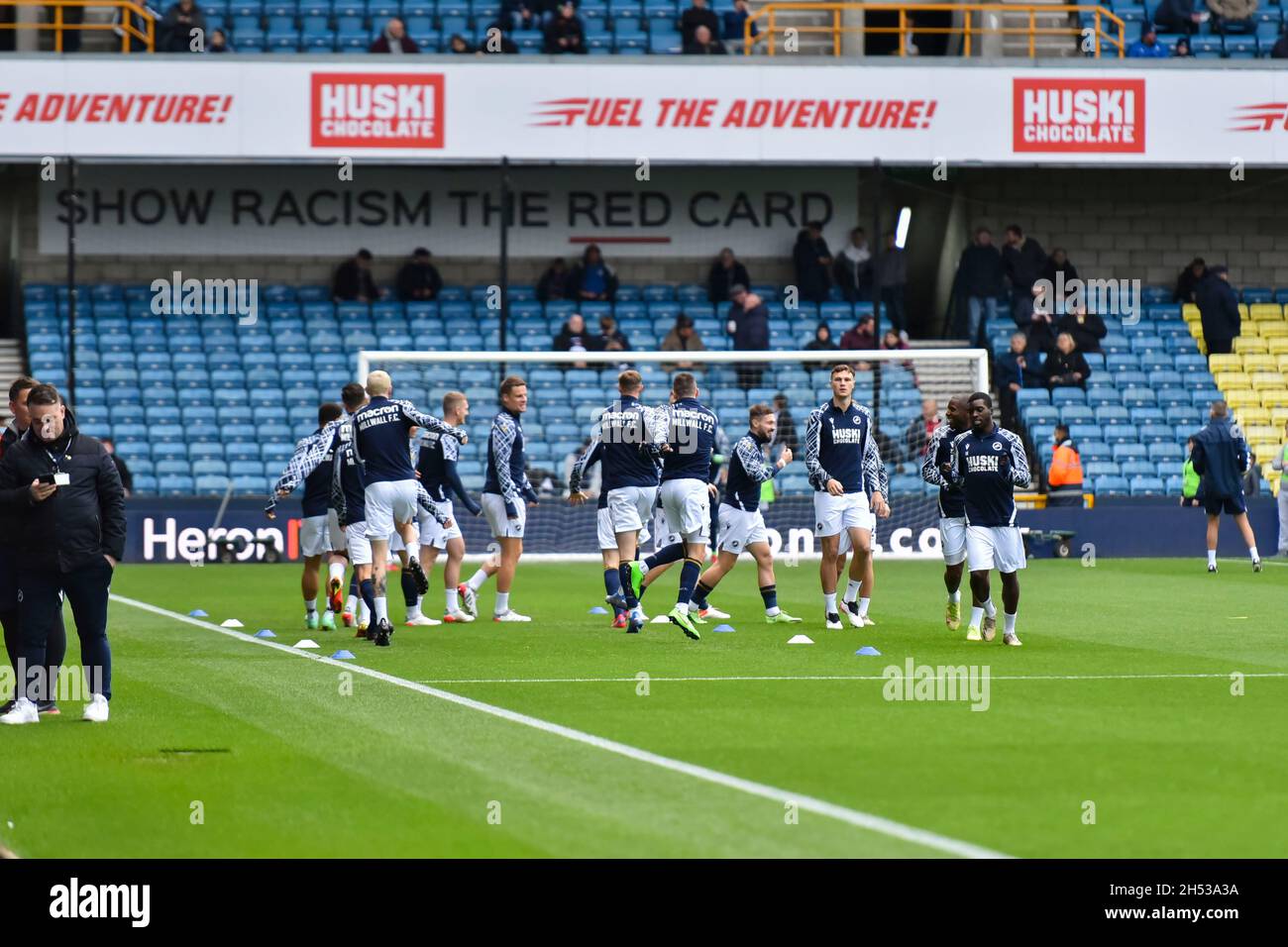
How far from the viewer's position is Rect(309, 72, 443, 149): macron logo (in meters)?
33.3

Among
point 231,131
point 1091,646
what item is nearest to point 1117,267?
point 231,131

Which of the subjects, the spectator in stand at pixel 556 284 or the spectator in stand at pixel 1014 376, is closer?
the spectator in stand at pixel 1014 376

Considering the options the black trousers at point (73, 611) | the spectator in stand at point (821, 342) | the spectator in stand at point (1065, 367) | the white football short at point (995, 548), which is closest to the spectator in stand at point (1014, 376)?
the spectator in stand at point (1065, 367)

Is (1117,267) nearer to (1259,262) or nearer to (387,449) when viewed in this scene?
(1259,262)

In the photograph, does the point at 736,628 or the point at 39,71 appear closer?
the point at 736,628

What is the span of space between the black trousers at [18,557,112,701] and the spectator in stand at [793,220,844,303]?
83.5 ft

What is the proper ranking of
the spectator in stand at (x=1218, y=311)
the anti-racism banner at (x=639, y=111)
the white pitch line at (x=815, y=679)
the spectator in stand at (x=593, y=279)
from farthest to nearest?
the spectator in stand at (x=593, y=279)
the spectator in stand at (x=1218, y=311)
the anti-racism banner at (x=639, y=111)
the white pitch line at (x=815, y=679)

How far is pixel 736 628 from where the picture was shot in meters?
18.5

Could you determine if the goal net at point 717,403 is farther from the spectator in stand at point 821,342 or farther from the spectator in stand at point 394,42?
the spectator in stand at point 394,42

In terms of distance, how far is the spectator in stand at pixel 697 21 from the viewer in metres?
35.3

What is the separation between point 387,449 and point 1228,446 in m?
15.0

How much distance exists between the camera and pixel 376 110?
3341cm

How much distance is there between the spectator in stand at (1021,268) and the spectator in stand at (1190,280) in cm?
319
